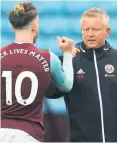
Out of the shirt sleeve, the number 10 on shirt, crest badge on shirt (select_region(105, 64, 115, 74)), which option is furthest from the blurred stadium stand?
the number 10 on shirt

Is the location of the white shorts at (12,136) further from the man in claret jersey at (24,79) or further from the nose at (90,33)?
the nose at (90,33)

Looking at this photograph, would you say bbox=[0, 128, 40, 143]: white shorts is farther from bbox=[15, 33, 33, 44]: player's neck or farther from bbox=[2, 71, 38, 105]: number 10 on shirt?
bbox=[15, 33, 33, 44]: player's neck

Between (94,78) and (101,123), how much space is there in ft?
0.75

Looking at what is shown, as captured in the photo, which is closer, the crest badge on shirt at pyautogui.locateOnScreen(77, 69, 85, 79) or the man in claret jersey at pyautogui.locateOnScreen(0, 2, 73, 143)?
the man in claret jersey at pyautogui.locateOnScreen(0, 2, 73, 143)

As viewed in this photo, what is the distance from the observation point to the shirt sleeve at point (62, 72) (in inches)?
96.0

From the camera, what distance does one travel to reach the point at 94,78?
2756 millimetres

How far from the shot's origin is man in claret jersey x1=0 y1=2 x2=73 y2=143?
2.38m

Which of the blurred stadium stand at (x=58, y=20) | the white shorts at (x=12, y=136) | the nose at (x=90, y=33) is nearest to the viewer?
the white shorts at (x=12, y=136)

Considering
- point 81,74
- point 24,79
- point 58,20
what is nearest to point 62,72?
point 24,79

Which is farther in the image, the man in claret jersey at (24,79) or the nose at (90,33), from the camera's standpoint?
the nose at (90,33)

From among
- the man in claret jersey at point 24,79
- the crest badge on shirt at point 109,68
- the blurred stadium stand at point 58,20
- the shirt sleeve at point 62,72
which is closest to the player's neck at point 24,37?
the man in claret jersey at point 24,79

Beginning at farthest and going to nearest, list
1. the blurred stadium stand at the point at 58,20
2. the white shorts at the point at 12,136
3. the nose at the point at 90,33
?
the blurred stadium stand at the point at 58,20 → the nose at the point at 90,33 → the white shorts at the point at 12,136

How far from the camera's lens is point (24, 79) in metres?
2.39

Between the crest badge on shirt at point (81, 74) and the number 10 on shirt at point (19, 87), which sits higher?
the crest badge on shirt at point (81, 74)
